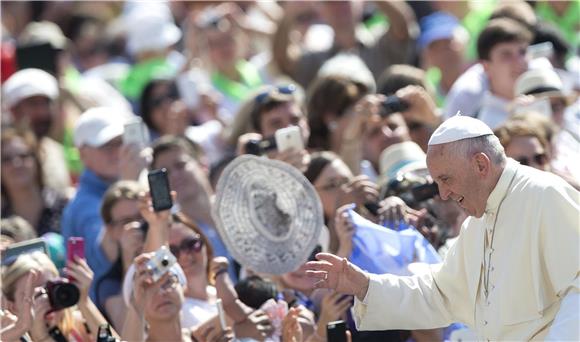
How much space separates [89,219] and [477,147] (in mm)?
3590

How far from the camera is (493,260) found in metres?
6.35

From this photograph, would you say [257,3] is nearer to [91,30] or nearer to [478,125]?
[91,30]

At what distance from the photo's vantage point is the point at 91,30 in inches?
548

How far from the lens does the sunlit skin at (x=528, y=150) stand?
8227 mm

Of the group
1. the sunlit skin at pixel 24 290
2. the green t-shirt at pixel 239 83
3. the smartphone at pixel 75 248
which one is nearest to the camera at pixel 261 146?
the smartphone at pixel 75 248

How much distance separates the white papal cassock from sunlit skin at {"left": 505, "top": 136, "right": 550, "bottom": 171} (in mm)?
1711

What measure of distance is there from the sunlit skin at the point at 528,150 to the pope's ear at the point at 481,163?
202cm

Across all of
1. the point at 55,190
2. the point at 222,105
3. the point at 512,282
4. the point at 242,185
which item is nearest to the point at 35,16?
the point at 222,105

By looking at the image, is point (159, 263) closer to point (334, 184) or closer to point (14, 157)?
point (334, 184)

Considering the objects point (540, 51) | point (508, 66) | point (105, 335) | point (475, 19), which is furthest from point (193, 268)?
point (475, 19)

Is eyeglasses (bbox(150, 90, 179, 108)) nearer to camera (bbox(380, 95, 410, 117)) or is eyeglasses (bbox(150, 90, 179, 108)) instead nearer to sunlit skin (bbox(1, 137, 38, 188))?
sunlit skin (bbox(1, 137, 38, 188))

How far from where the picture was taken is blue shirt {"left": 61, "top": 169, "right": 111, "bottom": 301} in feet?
28.8

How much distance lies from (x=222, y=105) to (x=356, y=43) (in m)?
1.19

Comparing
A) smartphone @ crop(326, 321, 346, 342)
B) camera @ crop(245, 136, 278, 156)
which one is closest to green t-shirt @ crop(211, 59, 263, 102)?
camera @ crop(245, 136, 278, 156)
